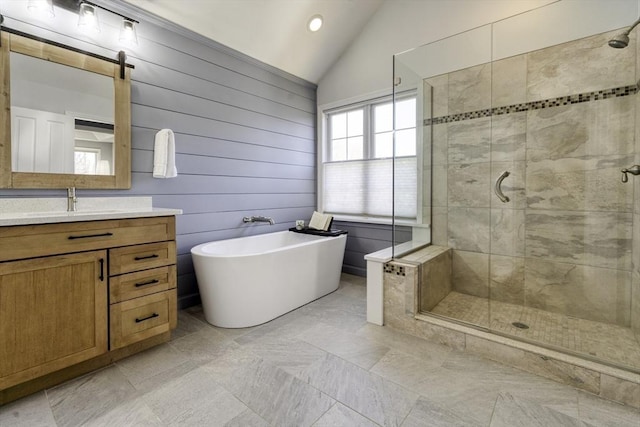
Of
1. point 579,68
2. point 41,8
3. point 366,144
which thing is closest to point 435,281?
point 366,144

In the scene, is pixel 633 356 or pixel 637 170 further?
pixel 637 170

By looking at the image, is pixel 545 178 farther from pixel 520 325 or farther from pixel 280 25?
pixel 280 25

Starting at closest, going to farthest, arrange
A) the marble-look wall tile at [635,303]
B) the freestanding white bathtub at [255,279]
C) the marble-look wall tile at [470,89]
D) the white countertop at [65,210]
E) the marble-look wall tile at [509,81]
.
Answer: the white countertop at [65,210] → the marble-look wall tile at [635,303] → the freestanding white bathtub at [255,279] → the marble-look wall tile at [509,81] → the marble-look wall tile at [470,89]

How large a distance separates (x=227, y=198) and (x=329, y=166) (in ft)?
4.94

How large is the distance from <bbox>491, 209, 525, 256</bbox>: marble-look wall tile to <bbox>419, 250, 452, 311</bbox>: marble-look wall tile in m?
0.43

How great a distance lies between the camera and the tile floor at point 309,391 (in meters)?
1.38

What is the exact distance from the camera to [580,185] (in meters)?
2.31

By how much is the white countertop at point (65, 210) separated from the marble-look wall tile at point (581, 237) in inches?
114

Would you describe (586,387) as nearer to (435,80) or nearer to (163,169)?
(435,80)

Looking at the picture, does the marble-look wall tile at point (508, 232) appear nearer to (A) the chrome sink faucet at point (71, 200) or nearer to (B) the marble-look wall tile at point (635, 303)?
(B) the marble-look wall tile at point (635, 303)

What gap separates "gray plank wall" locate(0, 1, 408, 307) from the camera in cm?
238

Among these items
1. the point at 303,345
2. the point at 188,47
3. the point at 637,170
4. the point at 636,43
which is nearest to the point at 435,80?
the point at 636,43

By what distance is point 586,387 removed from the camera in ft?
5.14

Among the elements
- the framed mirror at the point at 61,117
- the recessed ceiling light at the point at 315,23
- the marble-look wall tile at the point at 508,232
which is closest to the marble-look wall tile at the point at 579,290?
the marble-look wall tile at the point at 508,232
